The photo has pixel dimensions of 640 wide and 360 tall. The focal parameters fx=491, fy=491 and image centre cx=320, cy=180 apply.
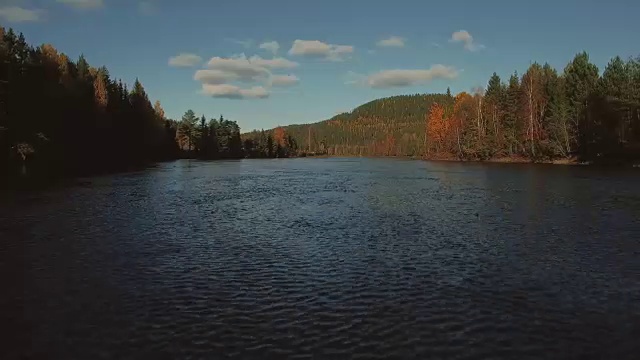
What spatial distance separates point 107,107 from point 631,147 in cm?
10938

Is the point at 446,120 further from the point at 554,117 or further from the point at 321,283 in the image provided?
the point at 321,283

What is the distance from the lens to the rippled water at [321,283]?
39.9 feet

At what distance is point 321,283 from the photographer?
57.5ft

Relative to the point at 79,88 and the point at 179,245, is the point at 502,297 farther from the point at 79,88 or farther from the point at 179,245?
the point at 79,88

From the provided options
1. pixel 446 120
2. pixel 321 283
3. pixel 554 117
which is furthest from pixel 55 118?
pixel 446 120

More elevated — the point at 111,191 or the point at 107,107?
the point at 107,107

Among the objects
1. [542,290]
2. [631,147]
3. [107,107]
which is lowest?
[542,290]

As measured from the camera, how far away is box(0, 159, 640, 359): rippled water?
1215cm

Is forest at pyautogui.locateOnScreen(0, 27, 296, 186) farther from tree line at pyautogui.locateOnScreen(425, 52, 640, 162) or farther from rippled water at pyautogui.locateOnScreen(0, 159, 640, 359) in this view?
tree line at pyautogui.locateOnScreen(425, 52, 640, 162)

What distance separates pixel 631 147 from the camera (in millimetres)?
86562

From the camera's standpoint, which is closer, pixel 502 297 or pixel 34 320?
pixel 34 320

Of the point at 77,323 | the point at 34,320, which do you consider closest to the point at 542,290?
the point at 77,323

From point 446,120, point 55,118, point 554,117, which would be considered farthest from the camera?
point 446,120

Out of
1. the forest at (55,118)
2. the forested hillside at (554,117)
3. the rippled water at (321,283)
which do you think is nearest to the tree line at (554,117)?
the forested hillside at (554,117)
